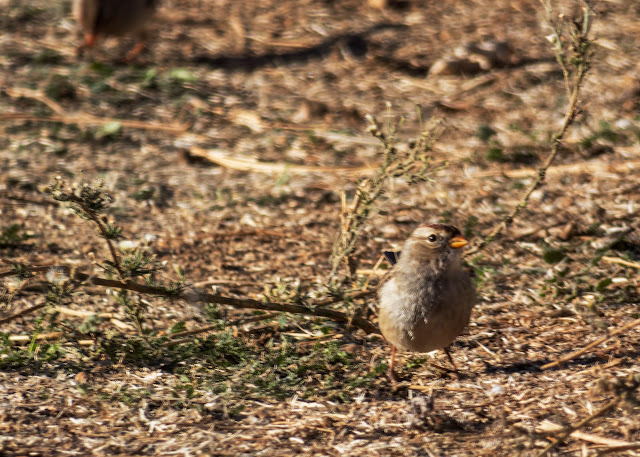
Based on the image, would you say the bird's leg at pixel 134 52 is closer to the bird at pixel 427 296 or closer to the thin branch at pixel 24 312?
the thin branch at pixel 24 312

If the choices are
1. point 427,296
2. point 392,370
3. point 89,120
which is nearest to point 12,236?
point 89,120

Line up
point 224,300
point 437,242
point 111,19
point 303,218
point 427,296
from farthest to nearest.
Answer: point 111,19, point 303,218, point 437,242, point 224,300, point 427,296

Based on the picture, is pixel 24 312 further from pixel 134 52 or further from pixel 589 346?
pixel 134 52

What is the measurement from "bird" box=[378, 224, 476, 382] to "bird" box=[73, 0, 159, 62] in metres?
5.51

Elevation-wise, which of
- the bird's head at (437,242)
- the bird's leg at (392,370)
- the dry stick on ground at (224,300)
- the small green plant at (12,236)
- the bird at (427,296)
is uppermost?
the bird's head at (437,242)

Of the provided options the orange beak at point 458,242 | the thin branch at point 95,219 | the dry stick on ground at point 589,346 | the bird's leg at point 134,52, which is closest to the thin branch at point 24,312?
the thin branch at point 95,219

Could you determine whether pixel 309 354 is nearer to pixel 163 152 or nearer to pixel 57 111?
pixel 163 152

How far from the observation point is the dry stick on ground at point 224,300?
3938mm

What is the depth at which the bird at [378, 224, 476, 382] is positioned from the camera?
404cm

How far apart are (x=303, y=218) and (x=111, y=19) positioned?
3951 millimetres

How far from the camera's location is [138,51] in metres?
8.98

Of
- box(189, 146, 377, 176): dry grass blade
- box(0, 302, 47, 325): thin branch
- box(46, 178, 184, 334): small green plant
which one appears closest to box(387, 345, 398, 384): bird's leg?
box(46, 178, 184, 334): small green plant

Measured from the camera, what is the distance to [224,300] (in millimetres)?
4203

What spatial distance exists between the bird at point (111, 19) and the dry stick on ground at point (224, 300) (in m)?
5.19
